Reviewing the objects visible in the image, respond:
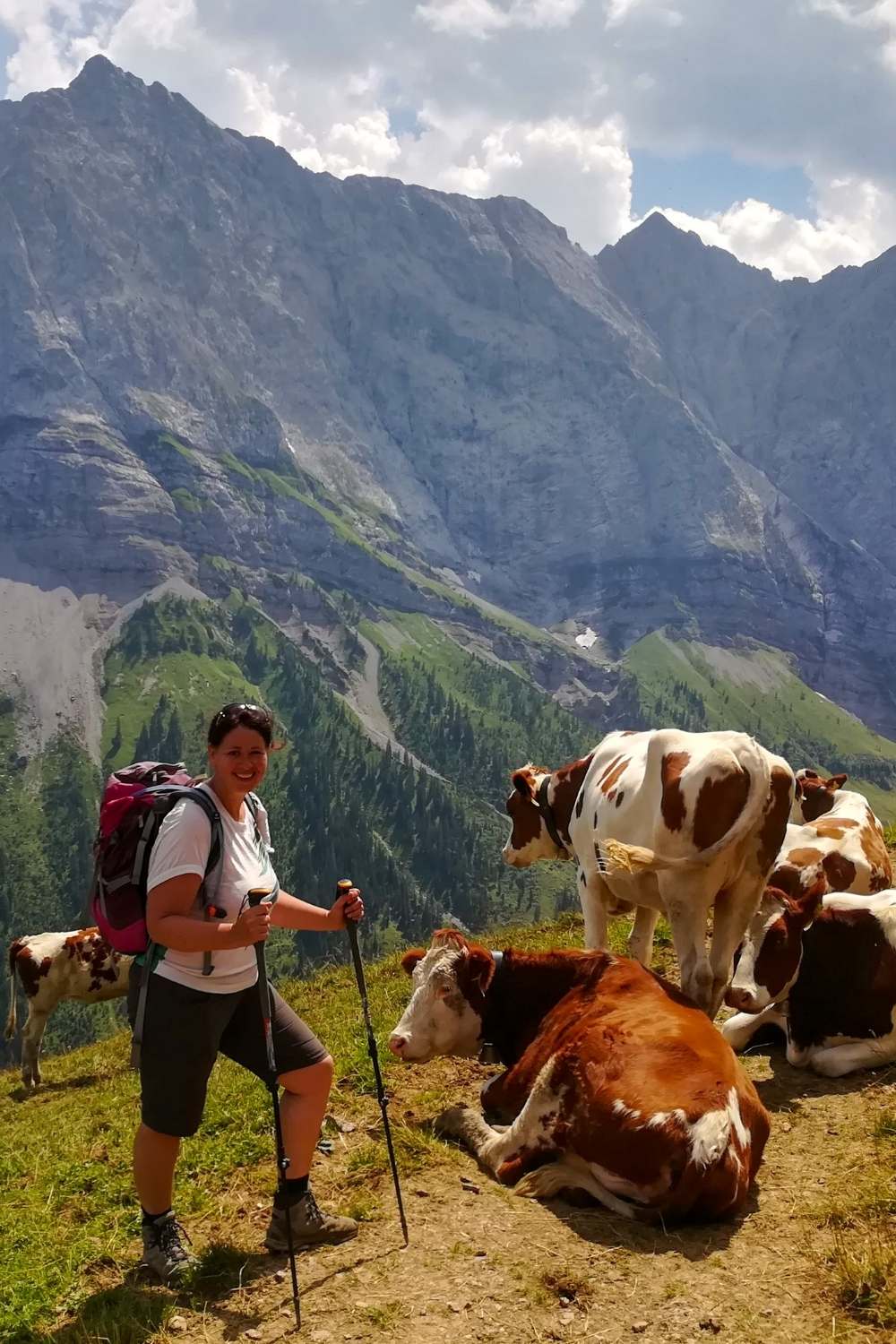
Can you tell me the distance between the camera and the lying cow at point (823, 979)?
8617mm

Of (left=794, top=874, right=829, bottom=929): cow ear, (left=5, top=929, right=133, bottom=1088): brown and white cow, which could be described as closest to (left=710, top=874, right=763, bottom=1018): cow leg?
(left=794, top=874, right=829, bottom=929): cow ear

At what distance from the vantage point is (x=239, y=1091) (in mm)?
9461

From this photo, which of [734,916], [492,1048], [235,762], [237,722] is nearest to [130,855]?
[235,762]

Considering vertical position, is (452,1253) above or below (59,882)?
above

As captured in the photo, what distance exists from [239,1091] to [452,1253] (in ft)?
14.0

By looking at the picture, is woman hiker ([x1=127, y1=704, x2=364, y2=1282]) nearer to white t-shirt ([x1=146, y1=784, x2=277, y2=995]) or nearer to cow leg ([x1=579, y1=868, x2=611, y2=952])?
white t-shirt ([x1=146, y1=784, x2=277, y2=995])

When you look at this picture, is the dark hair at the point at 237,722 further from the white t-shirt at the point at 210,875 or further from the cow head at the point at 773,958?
Result: the cow head at the point at 773,958

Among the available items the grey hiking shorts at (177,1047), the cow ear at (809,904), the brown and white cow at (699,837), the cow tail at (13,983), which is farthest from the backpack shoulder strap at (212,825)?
the cow tail at (13,983)

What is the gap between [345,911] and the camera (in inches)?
253

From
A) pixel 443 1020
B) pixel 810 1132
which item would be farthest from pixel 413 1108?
pixel 810 1132

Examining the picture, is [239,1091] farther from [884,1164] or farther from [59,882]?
[59,882]

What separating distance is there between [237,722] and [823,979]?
623cm

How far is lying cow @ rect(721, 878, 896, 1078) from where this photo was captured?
28.3 feet

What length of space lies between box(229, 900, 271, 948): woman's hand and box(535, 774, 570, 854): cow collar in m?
8.33
